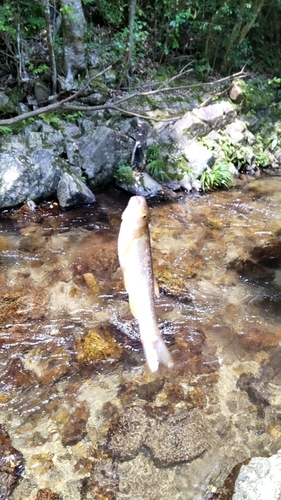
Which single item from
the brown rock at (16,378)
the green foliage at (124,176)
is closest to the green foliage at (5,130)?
the green foliage at (124,176)

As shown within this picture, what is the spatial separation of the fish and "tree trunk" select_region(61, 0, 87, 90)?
8.28 m

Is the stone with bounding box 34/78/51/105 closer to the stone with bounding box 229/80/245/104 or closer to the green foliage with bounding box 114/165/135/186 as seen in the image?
the green foliage with bounding box 114/165/135/186

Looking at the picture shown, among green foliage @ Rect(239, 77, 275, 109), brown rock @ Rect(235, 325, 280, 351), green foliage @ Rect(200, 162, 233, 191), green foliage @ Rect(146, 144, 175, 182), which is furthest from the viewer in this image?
green foliage @ Rect(239, 77, 275, 109)

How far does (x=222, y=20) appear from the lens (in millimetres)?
12648

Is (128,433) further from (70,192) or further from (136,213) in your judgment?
(70,192)

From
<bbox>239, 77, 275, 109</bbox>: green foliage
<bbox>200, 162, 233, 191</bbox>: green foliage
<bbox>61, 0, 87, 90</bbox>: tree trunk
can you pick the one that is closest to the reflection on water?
<bbox>200, 162, 233, 191</bbox>: green foliage

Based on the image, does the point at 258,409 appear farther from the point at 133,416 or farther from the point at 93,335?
the point at 93,335

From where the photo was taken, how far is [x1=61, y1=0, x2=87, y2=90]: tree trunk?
8977 mm

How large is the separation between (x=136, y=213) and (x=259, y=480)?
7.30 ft

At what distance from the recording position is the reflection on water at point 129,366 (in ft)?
10.2

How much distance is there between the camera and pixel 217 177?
1013 cm

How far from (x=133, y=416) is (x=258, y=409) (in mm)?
1280

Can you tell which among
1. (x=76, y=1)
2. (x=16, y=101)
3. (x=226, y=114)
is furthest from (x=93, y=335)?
(x=226, y=114)

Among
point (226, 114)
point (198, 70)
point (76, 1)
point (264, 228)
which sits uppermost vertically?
point (76, 1)
